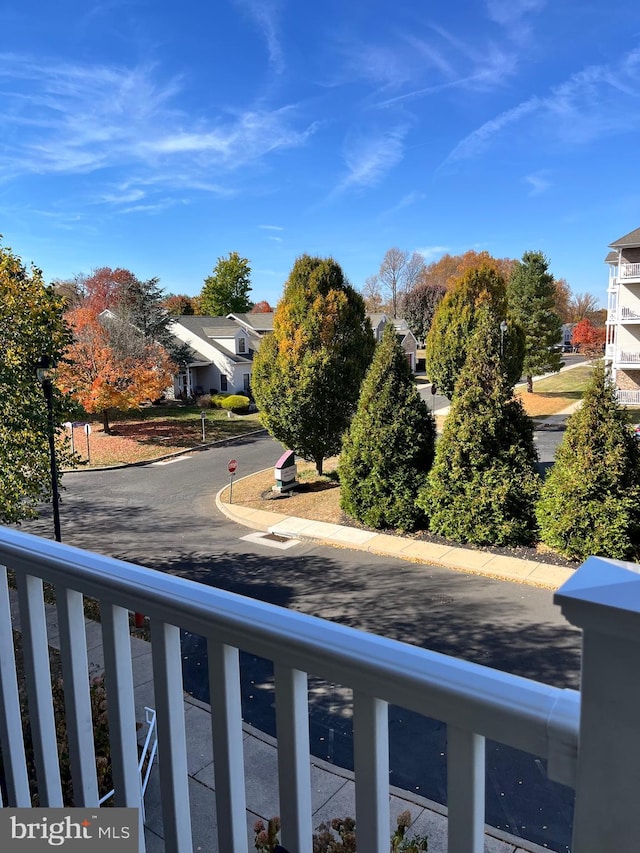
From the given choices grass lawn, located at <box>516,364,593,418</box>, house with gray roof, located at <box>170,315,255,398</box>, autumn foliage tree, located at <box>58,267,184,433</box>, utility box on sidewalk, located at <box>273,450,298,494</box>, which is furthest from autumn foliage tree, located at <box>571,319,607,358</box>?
utility box on sidewalk, located at <box>273,450,298,494</box>

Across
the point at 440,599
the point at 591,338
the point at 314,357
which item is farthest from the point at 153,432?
the point at 591,338

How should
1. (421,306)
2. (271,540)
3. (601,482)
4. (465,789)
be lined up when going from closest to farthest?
(465,789), (601,482), (271,540), (421,306)

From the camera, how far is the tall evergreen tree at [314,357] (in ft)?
49.1

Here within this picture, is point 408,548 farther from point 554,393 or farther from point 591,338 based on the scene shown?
point 591,338

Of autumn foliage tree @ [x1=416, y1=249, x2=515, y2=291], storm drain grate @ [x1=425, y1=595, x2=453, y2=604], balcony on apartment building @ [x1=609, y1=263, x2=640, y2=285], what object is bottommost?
storm drain grate @ [x1=425, y1=595, x2=453, y2=604]

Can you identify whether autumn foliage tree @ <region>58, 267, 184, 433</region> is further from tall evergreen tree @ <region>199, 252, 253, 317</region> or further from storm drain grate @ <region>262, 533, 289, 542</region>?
tall evergreen tree @ <region>199, 252, 253, 317</region>

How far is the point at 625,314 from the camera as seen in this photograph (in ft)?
Answer: 79.6

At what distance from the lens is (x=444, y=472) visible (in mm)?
11508

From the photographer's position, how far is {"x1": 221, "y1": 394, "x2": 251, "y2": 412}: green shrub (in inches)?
1166

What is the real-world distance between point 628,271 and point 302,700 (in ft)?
88.4

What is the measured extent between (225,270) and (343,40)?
149 ft

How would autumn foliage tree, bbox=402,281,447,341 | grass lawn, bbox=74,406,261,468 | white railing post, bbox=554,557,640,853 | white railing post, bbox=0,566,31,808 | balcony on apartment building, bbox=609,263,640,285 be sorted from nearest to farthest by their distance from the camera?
white railing post, bbox=554,557,640,853 < white railing post, bbox=0,566,31,808 < grass lawn, bbox=74,406,261,468 < balcony on apartment building, bbox=609,263,640,285 < autumn foliage tree, bbox=402,281,447,341

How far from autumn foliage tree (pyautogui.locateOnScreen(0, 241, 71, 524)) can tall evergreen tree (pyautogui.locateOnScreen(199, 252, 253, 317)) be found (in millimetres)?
44648

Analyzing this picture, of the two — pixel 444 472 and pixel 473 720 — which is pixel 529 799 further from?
pixel 444 472
